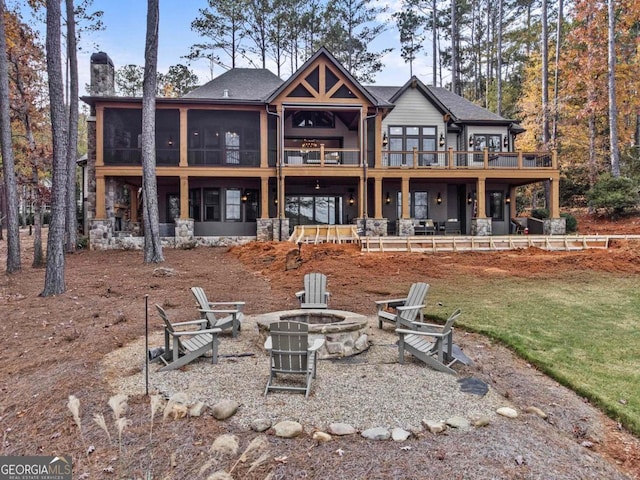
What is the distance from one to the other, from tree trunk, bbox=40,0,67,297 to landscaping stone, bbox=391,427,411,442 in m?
8.81

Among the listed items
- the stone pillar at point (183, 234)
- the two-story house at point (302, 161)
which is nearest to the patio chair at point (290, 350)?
the two-story house at point (302, 161)

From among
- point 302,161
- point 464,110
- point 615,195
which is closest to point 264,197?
point 302,161

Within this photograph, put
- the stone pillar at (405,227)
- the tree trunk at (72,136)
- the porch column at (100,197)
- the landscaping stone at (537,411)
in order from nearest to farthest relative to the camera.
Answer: the landscaping stone at (537,411) → the tree trunk at (72,136) → the porch column at (100,197) → the stone pillar at (405,227)

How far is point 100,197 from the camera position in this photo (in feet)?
56.0

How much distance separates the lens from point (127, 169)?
17234 mm

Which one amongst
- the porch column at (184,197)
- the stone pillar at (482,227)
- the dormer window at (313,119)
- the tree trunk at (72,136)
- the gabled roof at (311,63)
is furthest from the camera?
the dormer window at (313,119)

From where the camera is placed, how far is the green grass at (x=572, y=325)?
182 inches

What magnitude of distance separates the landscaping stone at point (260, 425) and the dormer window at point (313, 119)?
1828cm

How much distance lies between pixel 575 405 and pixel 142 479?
14.1 ft

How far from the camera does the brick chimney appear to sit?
60.0ft

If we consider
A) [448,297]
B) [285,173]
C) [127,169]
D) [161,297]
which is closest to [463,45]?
[285,173]

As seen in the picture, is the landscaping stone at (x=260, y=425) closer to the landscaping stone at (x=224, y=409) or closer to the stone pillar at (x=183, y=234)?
the landscaping stone at (x=224, y=409)

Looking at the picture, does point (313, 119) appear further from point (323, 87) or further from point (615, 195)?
point (615, 195)

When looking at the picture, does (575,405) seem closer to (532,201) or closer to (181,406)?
(181,406)
